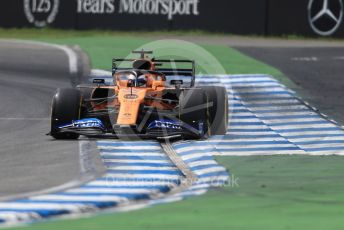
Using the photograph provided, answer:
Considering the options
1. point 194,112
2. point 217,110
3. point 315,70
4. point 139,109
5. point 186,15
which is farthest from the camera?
point 186,15

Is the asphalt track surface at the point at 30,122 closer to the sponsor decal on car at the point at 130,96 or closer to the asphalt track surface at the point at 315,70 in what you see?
the sponsor decal on car at the point at 130,96

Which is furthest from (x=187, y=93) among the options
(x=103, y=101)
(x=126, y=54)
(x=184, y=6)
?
(x=184, y=6)

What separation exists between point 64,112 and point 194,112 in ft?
6.85

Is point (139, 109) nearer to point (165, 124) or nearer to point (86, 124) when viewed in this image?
point (165, 124)

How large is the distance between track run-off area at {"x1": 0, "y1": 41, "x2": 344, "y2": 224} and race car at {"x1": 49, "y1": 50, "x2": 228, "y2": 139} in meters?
0.26

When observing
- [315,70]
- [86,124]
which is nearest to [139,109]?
[86,124]

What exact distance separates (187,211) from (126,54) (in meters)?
20.5

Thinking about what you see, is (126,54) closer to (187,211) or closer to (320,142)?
(320,142)

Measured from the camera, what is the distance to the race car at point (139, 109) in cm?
1795

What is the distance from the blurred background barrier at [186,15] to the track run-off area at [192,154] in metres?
11.4

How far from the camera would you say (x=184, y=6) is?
125ft

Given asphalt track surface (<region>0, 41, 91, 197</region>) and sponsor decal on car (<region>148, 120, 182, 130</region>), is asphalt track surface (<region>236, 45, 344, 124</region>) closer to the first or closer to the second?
sponsor decal on car (<region>148, 120, 182, 130</region>)

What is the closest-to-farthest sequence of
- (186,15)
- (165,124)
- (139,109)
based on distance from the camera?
1. (165,124)
2. (139,109)
3. (186,15)

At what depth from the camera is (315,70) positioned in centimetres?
3131
